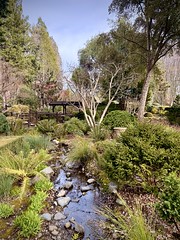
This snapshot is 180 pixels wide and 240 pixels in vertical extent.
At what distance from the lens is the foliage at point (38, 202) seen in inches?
119

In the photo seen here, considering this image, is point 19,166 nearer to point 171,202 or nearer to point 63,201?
point 63,201

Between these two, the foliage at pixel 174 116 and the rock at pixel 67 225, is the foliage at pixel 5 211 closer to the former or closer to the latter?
the rock at pixel 67 225

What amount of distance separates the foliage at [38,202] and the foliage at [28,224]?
0.99ft

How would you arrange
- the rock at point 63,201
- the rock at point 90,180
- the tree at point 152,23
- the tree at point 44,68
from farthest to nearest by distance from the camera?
the tree at point 44,68 < the tree at point 152,23 < the rock at point 90,180 < the rock at point 63,201

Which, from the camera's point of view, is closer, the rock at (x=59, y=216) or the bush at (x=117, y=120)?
the rock at (x=59, y=216)

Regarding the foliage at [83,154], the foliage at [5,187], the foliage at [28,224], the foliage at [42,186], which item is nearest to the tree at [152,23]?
the foliage at [83,154]

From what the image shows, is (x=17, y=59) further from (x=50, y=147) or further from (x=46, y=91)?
(x=50, y=147)

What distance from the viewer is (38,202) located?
10.4ft

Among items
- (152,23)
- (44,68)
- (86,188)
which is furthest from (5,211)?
(44,68)

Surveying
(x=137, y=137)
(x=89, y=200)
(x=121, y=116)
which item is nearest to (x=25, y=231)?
(x=89, y=200)

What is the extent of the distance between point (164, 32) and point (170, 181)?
952 centimetres

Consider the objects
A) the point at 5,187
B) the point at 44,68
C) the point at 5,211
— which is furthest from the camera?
the point at 44,68

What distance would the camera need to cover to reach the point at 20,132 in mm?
8148

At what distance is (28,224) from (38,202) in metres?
0.62
